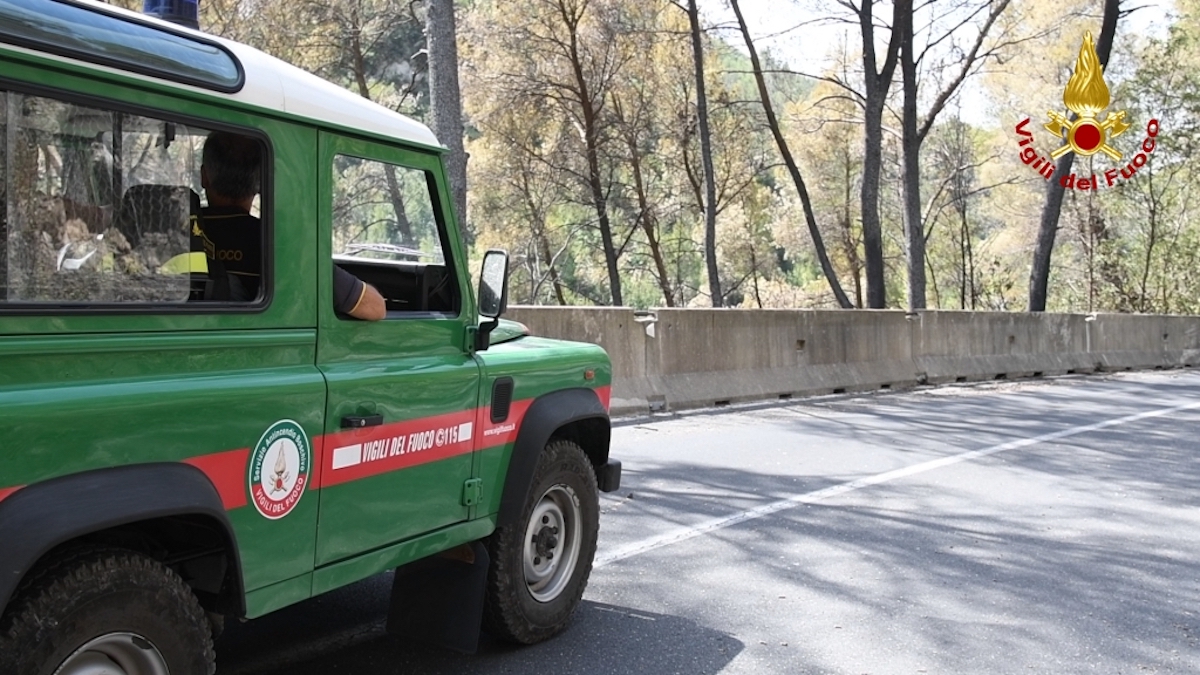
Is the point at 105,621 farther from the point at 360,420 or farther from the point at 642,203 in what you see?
the point at 642,203

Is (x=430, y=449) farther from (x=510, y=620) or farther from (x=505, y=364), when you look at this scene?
(x=510, y=620)

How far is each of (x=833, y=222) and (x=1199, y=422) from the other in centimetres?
4315

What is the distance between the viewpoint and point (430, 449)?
381 cm

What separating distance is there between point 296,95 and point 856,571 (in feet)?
13.1

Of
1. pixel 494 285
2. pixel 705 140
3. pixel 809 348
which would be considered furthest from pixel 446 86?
pixel 705 140

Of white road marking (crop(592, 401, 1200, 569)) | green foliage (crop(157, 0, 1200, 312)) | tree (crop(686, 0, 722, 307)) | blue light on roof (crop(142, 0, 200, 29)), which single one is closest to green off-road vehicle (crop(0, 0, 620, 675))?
blue light on roof (crop(142, 0, 200, 29))

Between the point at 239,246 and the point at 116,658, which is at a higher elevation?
the point at 239,246

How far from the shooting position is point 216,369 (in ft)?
10.0

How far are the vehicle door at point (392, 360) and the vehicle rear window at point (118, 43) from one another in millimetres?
466

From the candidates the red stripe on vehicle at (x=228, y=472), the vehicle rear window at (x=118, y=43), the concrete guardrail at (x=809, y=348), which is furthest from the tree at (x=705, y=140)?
the red stripe on vehicle at (x=228, y=472)

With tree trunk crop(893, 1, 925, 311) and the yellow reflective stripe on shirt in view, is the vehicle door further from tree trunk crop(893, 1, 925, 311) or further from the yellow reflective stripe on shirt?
tree trunk crop(893, 1, 925, 311)

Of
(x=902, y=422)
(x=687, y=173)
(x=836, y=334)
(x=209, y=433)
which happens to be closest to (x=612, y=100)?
(x=687, y=173)

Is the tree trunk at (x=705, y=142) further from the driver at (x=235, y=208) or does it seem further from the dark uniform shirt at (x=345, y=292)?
the driver at (x=235, y=208)

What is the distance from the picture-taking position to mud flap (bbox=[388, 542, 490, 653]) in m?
4.14
